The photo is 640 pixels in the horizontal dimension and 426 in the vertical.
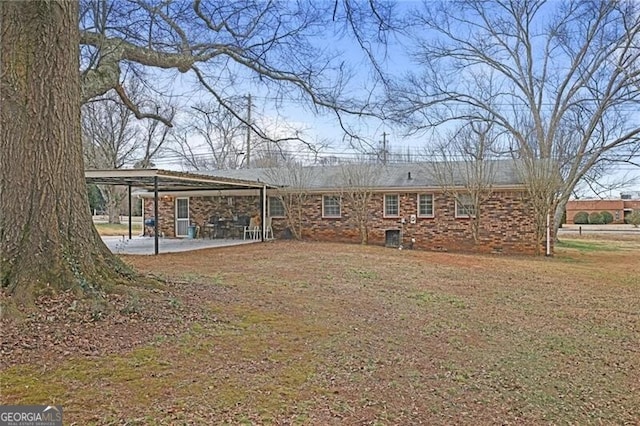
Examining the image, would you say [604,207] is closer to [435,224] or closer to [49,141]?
[435,224]

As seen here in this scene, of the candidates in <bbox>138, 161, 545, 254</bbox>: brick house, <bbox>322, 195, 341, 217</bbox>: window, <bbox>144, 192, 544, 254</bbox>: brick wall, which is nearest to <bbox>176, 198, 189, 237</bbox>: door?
<bbox>138, 161, 545, 254</bbox>: brick house

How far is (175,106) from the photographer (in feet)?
39.2

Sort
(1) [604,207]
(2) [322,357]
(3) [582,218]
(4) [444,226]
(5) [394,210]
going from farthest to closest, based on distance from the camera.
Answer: (1) [604,207] → (3) [582,218] → (5) [394,210] → (4) [444,226] → (2) [322,357]

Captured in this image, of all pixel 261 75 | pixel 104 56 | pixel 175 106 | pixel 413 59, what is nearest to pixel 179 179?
pixel 175 106

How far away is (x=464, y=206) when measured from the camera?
17.5 meters

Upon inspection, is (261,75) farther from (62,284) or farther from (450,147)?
(450,147)

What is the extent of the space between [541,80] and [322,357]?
77.4ft

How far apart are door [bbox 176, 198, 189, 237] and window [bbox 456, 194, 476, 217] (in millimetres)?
11004

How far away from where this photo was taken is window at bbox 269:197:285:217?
790 inches

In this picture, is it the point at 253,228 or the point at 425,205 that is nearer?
the point at 425,205

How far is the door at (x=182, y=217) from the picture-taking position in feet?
68.9

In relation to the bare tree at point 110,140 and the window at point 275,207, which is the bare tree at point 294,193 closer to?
the window at point 275,207

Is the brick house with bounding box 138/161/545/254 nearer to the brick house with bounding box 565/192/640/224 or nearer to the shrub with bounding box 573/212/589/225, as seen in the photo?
the shrub with bounding box 573/212/589/225

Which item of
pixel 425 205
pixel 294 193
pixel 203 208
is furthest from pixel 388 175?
pixel 203 208
